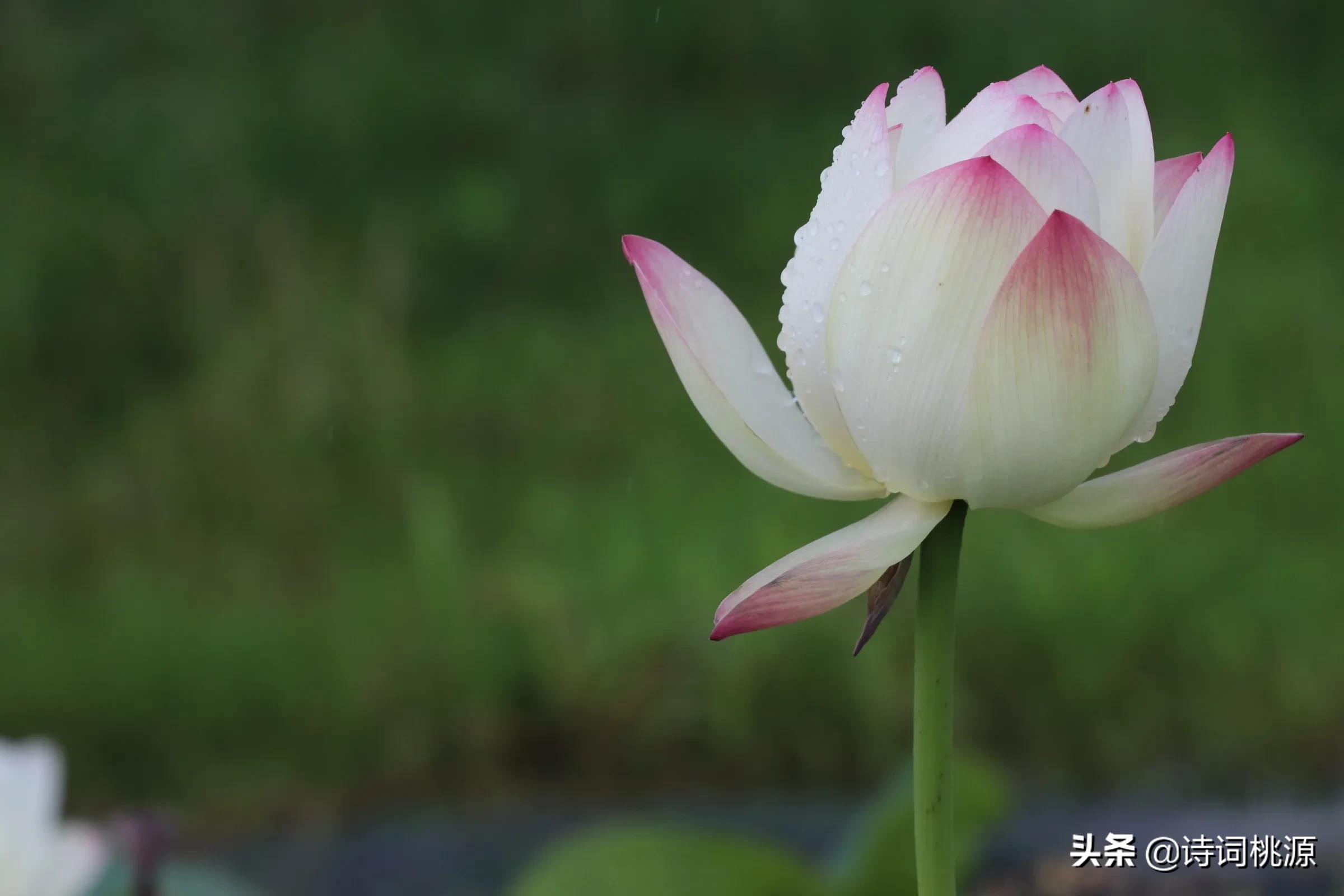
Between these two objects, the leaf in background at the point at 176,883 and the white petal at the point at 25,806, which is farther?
the leaf in background at the point at 176,883

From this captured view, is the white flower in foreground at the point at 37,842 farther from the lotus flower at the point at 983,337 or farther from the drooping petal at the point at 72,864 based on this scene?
the lotus flower at the point at 983,337

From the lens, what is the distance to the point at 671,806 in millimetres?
1418

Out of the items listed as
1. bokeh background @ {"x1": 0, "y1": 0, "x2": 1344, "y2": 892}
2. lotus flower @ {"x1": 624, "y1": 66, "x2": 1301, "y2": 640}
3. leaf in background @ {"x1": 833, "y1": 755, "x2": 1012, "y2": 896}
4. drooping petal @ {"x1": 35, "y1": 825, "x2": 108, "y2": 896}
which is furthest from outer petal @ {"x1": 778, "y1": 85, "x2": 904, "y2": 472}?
bokeh background @ {"x1": 0, "y1": 0, "x2": 1344, "y2": 892}

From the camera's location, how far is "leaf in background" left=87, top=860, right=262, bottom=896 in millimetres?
664

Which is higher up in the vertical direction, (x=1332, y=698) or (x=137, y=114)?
(x=137, y=114)

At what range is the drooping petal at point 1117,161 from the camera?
0.33 m

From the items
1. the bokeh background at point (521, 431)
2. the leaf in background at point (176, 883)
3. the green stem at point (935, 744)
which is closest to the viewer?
the green stem at point (935, 744)

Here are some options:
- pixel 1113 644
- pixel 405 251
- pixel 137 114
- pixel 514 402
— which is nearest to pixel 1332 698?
pixel 1113 644

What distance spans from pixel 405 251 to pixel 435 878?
3.97 feet

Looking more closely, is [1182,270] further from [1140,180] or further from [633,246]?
[633,246]

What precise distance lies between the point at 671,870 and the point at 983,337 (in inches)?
20.6

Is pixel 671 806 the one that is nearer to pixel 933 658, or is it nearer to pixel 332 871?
pixel 332 871

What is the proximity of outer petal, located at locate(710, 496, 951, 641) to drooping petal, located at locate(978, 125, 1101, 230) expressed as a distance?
0.08m

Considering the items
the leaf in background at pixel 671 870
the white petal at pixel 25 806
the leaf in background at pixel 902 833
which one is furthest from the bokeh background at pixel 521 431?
the white petal at pixel 25 806
